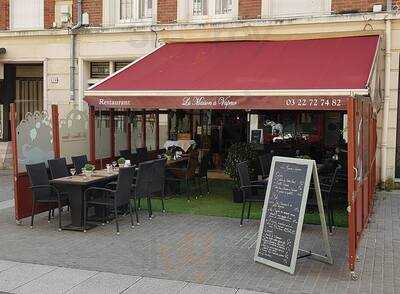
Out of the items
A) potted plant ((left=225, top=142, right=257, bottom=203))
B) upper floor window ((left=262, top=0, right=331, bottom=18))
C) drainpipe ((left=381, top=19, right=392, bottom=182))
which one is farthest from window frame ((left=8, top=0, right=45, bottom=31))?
drainpipe ((left=381, top=19, right=392, bottom=182))

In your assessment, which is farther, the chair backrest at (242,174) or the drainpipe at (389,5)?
the drainpipe at (389,5)

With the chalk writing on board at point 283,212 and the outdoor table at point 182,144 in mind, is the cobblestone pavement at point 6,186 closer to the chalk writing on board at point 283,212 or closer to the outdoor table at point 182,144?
the outdoor table at point 182,144

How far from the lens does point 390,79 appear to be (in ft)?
39.2

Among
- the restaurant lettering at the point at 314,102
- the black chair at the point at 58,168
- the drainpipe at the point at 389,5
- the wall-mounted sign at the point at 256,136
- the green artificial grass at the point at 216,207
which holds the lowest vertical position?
the green artificial grass at the point at 216,207

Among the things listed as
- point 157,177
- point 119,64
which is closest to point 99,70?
point 119,64

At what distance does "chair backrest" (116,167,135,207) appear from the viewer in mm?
8102

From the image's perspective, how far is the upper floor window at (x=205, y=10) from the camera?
13.2 meters

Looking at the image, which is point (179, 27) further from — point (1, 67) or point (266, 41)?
point (1, 67)

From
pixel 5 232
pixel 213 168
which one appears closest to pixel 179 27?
pixel 213 168

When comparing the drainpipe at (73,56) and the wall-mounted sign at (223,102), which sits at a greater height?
the drainpipe at (73,56)

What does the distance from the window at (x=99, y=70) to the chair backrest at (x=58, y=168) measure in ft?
19.0

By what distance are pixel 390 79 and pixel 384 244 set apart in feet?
A: 18.2

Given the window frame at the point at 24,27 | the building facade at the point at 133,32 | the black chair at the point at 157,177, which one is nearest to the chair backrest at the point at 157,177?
the black chair at the point at 157,177

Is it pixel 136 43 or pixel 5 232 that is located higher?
pixel 136 43
